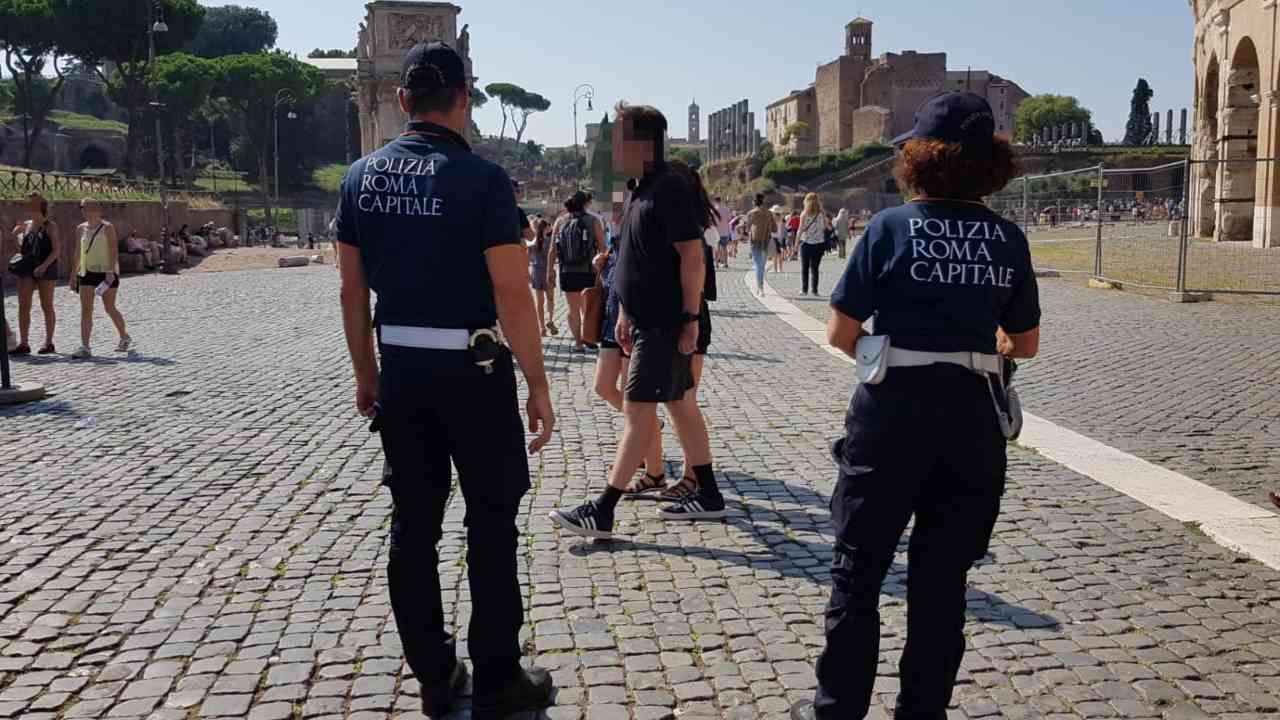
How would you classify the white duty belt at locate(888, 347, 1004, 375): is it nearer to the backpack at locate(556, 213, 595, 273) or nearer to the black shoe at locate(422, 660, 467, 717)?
the black shoe at locate(422, 660, 467, 717)

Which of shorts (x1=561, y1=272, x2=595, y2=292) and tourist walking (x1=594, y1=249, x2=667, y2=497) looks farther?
shorts (x1=561, y1=272, x2=595, y2=292)

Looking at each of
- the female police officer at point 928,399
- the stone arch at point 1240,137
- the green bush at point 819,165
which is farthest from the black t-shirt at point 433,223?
the green bush at point 819,165

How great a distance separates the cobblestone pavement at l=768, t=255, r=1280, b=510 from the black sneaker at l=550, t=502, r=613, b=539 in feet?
10.0

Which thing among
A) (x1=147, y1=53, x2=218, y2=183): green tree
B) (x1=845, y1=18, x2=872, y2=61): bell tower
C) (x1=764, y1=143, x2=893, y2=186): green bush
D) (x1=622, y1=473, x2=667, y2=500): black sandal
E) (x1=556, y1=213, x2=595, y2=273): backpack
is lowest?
(x1=622, y1=473, x2=667, y2=500): black sandal

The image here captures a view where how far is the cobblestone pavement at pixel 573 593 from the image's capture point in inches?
145

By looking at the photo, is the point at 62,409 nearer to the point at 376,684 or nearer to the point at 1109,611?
the point at 376,684

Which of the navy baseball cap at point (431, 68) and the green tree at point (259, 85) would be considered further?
the green tree at point (259, 85)

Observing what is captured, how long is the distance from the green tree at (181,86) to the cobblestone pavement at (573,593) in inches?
2807

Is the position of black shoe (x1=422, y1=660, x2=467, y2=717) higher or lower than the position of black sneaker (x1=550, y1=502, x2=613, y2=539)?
lower

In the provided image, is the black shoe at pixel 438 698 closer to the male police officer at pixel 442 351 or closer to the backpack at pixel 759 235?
the male police officer at pixel 442 351

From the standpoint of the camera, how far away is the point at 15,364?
38.0 feet

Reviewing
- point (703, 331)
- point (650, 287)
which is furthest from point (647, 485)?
point (650, 287)

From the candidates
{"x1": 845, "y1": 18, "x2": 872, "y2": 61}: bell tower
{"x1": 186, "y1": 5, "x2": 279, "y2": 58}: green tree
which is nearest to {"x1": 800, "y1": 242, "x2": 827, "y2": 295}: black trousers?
{"x1": 845, "y1": 18, "x2": 872, "y2": 61}: bell tower

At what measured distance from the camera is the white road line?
531 cm
